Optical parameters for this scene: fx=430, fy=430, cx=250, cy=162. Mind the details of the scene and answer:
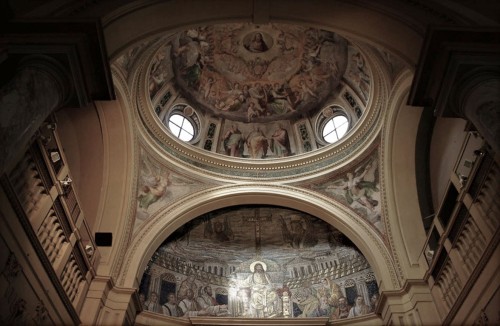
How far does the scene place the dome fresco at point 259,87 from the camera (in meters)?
15.1

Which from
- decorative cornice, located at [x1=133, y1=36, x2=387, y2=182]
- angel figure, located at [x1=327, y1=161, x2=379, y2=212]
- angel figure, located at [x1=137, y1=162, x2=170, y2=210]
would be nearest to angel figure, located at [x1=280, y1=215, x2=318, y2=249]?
decorative cornice, located at [x1=133, y1=36, x2=387, y2=182]

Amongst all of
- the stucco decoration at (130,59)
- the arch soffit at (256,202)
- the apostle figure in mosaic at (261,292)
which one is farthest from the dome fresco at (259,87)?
the apostle figure in mosaic at (261,292)

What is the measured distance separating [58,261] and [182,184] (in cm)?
571

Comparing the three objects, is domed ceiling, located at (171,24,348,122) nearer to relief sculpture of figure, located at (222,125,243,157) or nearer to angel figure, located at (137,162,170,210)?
relief sculpture of figure, located at (222,125,243,157)

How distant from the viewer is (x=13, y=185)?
23.5 ft

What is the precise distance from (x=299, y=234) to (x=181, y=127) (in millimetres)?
5798

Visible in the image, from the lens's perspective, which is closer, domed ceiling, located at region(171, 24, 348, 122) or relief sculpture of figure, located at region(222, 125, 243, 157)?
domed ceiling, located at region(171, 24, 348, 122)

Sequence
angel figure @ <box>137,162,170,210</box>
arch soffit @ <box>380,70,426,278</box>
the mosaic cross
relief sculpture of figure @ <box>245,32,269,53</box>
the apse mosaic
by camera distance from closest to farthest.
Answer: arch soffit @ <box>380,70,426,278</box> < the apse mosaic < angel figure @ <box>137,162,170,210</box> < the mosaic cross < relief sculpture of figure @ <box>245,32,269,53</box>

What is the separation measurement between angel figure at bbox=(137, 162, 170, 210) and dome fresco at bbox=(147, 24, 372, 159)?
210 cm

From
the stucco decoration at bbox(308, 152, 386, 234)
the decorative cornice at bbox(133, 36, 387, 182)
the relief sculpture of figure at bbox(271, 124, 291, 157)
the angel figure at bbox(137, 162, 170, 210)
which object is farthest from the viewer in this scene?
the relief sculpture of figure at bbox(271, 124, 291, 157)

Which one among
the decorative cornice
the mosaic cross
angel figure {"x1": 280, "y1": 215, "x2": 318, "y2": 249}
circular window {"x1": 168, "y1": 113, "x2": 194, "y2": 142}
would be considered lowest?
angel figure {"x1": 280, "y1": 215, "x2": 318, "y2": 249}

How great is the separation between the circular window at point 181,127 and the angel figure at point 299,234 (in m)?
4.63

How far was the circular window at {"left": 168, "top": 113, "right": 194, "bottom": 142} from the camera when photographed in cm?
1560

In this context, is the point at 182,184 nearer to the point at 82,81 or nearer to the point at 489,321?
the point at 82,81
